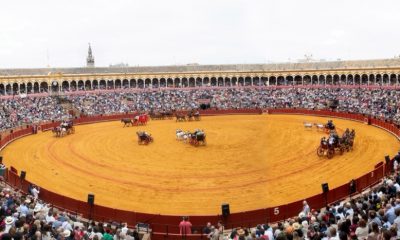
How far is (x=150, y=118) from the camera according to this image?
56344 millimetres

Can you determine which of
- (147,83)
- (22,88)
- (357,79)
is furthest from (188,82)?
(357,79)

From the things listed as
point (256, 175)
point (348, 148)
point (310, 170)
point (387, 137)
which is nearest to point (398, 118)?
point (387, 137)

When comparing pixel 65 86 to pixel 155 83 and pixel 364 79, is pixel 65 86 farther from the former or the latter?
pixel 364 79

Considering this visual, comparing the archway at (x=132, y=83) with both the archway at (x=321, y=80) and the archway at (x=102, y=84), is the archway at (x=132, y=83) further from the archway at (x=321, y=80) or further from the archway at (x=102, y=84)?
the archway at (x=321, y=80)

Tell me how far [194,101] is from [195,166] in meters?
43.7

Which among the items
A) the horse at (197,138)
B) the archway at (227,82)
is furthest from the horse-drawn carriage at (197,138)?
the archway at (227,82)

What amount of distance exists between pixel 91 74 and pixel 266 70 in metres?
35.6

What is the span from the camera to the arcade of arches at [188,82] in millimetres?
76688

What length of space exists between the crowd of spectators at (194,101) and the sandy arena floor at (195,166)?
15.0m

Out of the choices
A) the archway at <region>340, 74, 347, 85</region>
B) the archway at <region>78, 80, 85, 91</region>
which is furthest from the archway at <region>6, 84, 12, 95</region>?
the archway at <region>340, 74, 347, 85</region>

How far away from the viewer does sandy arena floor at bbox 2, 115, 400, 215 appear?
69.7ft

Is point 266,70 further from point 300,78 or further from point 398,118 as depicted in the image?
point 398,118

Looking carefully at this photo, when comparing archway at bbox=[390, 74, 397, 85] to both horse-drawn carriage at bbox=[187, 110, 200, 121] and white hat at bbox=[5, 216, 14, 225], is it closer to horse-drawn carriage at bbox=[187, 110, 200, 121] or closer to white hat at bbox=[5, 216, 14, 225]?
horse-drawn carriage at bbox=[187, 110, 200, 121]

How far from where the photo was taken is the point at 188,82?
84500 mm
